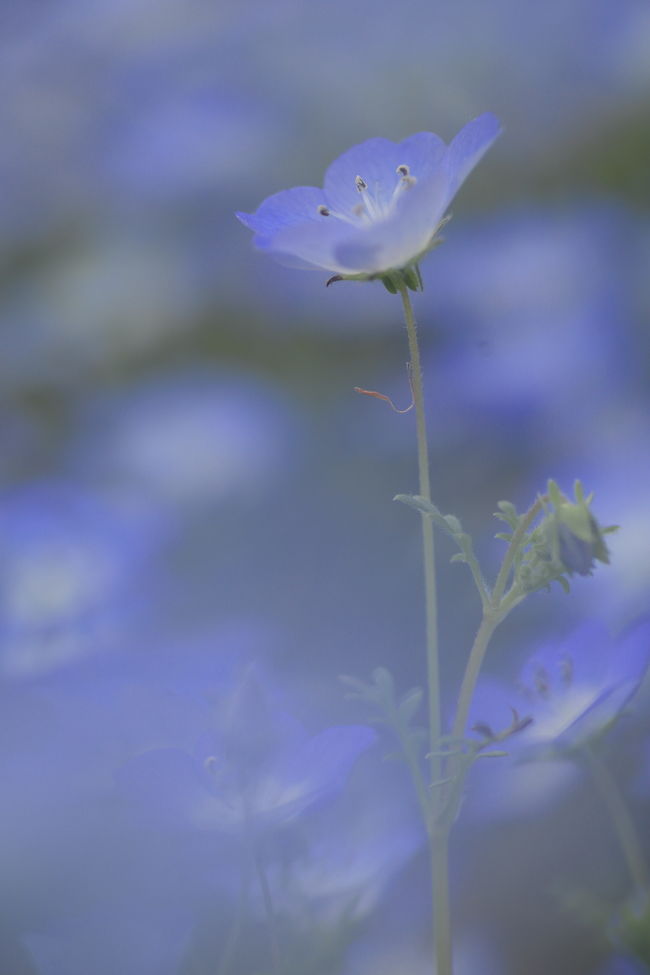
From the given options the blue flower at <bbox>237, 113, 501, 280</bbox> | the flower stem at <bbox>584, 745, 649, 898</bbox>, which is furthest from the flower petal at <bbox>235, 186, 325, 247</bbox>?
the flower stem at <bbox>584, 745, 649, 898</bbox>

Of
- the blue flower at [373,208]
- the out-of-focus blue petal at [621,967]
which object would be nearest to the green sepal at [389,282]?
the blue flower at [373,208]

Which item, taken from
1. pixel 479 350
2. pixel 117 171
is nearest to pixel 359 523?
pixel 479 350

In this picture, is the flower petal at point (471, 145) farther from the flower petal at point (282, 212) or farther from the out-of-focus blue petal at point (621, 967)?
the out-of-focus blue petal at point (621, 967)

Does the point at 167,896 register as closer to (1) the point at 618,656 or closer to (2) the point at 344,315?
(1) the point at 618,656

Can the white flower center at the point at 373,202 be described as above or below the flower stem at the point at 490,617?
above

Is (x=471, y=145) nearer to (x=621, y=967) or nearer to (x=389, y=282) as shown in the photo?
(x=389, y=282)

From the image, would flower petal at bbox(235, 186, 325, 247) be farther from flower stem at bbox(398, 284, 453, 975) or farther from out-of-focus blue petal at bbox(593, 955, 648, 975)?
out-of-focus blue petal at bbox(593, 955, 648, 975)

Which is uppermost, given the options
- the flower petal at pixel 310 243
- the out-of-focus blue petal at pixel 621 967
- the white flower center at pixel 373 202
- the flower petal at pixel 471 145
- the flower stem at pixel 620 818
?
the white flower center at pixel 373 202

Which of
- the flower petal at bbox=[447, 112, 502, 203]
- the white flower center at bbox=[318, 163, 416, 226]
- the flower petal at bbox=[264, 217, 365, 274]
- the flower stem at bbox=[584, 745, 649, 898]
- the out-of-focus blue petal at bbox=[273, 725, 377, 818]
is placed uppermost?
the white flower center at bbox=[318, 163, 416, 226]

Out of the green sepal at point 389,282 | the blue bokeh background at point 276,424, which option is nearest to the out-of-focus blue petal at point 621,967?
the blue bokeh background at point 276,424
